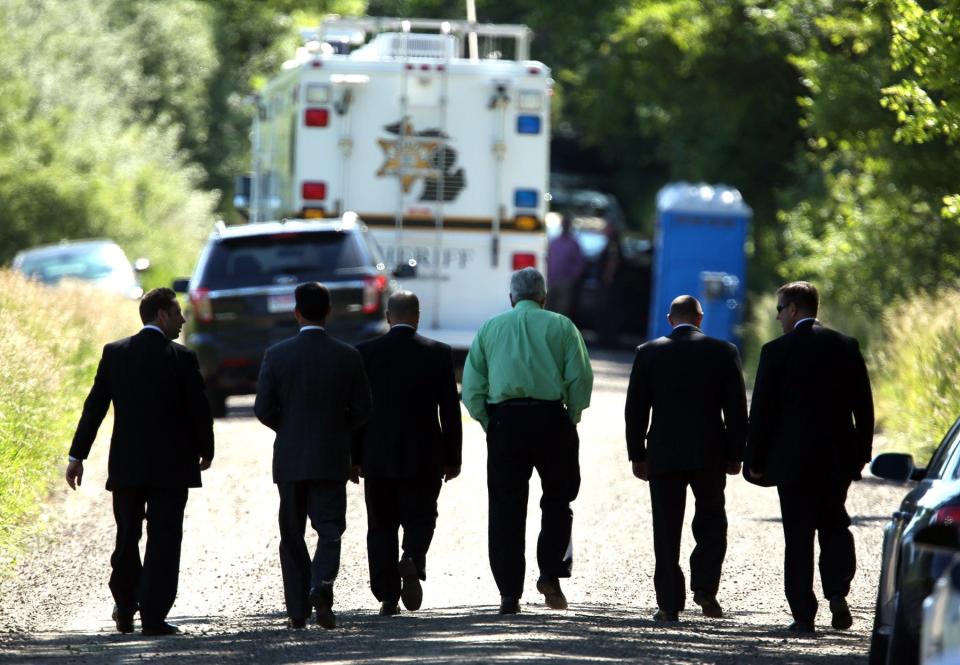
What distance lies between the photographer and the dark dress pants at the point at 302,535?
9367 millimetres

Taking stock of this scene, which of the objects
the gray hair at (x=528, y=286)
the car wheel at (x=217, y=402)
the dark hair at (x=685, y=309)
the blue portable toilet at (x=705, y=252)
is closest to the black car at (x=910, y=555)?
the dark hair at (x=685, y=309)

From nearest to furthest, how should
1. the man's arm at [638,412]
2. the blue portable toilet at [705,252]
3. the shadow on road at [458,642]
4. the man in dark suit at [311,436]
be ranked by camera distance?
the shadow on road at [458,642] < the man in dark suit at [311,436] < the man's arm at [638,412] < the blue portable toilet at [705,252]

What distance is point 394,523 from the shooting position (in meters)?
9.98

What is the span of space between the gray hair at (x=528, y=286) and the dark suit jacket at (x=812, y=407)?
4.03 feet

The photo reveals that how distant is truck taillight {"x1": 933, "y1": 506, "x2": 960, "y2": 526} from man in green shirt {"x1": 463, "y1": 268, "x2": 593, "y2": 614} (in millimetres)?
3219

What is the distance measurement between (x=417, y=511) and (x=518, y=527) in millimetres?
507

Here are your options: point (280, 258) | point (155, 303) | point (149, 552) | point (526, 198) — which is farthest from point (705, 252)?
point (149, 552)

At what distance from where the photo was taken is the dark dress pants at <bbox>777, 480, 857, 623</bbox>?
9.55 meters

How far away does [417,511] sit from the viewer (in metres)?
9.96

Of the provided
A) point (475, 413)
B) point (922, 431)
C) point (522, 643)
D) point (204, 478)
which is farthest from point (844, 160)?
point (522, 643)

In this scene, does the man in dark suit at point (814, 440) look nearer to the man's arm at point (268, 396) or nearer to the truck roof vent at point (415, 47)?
the man's arm at point (268, 396)

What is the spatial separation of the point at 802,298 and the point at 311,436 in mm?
2482

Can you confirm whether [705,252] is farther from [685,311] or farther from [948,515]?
[948,515]

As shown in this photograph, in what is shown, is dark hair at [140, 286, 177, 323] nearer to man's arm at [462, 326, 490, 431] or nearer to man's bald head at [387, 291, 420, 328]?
man's bald head at [387, 291, 420, 328]
